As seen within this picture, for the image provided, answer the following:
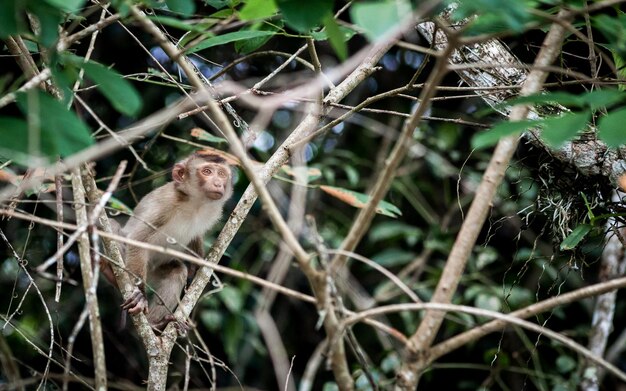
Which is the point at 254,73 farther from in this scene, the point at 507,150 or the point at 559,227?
the point at 507,150

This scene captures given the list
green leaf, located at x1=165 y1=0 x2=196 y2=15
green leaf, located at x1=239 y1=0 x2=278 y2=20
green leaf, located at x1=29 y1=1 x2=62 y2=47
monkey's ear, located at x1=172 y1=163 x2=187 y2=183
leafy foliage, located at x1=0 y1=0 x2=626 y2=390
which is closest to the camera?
green leaf, located at x1=29 y1=1 x2=62 y2=47

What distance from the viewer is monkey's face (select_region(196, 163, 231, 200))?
5535 millimetres

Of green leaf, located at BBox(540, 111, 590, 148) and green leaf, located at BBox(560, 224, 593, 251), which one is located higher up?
green leaf, located at BBox(540, 111, 590, 148)

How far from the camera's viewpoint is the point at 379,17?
69.6 inches

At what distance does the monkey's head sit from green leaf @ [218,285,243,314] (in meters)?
1.45

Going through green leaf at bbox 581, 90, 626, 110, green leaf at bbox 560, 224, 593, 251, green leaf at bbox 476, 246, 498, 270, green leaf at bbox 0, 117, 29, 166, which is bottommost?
green leaf at bbox 476, 246, 498, 270

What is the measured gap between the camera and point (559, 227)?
3.93 m

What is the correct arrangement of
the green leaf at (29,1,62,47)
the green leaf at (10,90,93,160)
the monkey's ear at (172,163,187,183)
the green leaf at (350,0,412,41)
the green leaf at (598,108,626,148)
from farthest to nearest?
the monkey's ear at (172,163,187,183), the green leaf at (29,1,62,47), the green leaf at (10,90,93,160), the green leaf at (598,108,626,148), the green leaf at (350,0,412,41)

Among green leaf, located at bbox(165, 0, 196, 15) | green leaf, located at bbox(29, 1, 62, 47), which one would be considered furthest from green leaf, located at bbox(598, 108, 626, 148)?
green leaf, located at bbox(29, 1, 62, 47)

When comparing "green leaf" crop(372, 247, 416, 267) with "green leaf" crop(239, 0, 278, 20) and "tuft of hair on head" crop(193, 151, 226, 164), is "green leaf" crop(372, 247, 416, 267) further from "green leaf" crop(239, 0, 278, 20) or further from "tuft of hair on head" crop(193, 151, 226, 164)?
"green leaf" crop(239, 0, 278, 20)

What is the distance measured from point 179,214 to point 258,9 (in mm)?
3628

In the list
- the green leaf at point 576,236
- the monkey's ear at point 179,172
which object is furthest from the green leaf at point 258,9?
the monkey's ear at point 179,172

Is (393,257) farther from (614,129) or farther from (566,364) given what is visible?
(614,129)

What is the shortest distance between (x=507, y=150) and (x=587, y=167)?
1.69m
